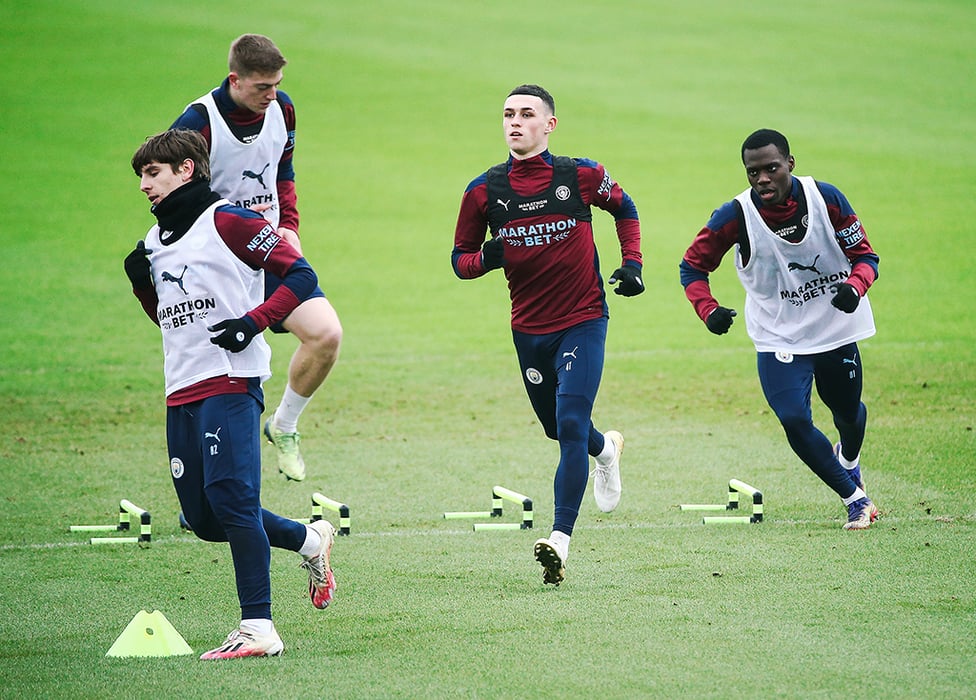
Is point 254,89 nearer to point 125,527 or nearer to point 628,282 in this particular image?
point 628,282

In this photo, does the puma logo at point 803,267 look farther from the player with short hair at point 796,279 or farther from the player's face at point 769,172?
the player's face at point 769,172

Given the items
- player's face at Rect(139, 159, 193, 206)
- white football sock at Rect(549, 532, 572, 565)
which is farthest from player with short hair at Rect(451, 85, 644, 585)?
player's face at Rect(139, 159, 193, 206)

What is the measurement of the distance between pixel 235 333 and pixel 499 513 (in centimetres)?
368

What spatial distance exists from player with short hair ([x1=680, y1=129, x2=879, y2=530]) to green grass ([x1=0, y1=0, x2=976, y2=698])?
1.97ft

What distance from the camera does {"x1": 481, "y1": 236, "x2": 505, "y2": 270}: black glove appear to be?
7512mm

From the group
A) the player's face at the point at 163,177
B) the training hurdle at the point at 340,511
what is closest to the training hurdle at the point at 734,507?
the training hurdle at the point at 340,511

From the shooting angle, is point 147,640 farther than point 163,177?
No

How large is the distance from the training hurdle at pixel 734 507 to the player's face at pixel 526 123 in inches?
101

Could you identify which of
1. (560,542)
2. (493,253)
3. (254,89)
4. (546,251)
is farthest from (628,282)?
(254,89)

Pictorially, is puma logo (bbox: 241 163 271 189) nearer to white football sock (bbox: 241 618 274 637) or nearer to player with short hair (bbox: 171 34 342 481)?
player with short hair (bbox: 171 34 342 481)

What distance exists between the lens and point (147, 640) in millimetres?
5887

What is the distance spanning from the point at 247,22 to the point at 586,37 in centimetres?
1009

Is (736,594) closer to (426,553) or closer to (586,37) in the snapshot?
(426,553)

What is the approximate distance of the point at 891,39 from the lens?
40.0 m
